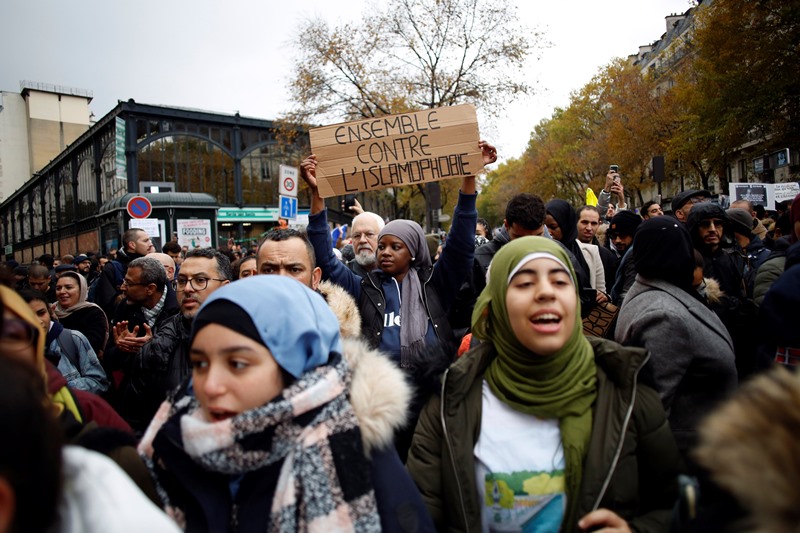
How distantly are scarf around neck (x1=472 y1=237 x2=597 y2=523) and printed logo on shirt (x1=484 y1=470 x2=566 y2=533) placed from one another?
0.04 meters

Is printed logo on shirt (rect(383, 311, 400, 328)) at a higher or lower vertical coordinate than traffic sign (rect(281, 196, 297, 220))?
lower

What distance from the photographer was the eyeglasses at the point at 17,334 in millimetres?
1500

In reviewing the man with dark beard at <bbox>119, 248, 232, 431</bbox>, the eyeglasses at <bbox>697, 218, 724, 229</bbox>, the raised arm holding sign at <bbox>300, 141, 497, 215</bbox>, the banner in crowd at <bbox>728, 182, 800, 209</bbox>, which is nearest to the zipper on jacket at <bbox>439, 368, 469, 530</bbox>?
the man with dark beard at <bbox>119, 248, 232, 431</bbox>

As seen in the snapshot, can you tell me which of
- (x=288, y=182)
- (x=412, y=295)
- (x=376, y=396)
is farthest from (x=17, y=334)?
(x=288, y=182)

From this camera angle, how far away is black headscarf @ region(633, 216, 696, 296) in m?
2.75

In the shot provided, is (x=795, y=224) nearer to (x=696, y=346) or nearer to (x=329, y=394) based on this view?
(x=696, y=346)

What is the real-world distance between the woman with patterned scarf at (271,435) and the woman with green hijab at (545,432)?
331 millimetres

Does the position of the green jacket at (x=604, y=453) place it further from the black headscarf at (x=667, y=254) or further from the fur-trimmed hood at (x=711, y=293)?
the fur-trimmed hood at (x=711, y=293)

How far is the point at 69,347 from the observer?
375cm

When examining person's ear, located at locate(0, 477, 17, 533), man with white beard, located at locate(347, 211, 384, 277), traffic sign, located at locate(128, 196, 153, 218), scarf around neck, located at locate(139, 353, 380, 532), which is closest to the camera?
person's ear, located at locate(0, 477, 17, 533)

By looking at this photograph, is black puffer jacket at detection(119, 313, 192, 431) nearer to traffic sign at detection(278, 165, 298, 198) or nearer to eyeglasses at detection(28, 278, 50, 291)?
eyeglasses at detection(28, 278, 50, 291)

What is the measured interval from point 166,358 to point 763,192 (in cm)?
1378

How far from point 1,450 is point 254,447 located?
0.72 m

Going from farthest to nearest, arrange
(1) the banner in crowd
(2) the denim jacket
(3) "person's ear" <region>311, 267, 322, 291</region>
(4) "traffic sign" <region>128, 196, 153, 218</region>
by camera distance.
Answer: (1) the banner in crowd
(4) "traffic sign" <region>128, 196, 153, 218</region>
(2) the denim jacket
(3) "person's ear" <region>311, 267, 322, 291</region>
